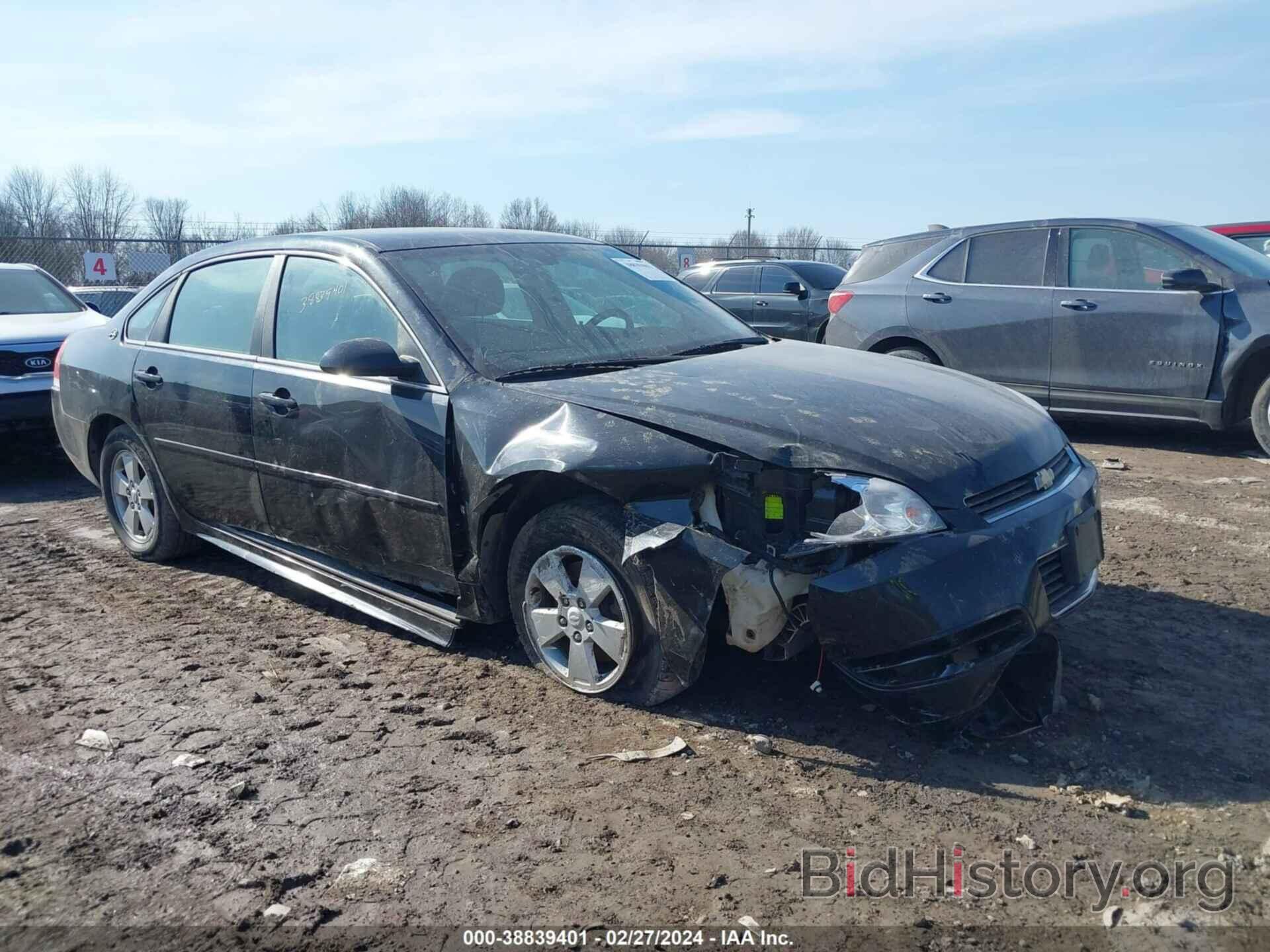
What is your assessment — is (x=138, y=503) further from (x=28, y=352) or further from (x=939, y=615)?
(x=939, y=615)

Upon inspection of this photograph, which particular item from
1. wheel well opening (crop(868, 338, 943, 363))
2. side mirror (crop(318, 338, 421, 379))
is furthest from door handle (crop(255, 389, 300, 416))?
wheel well opening (crop(868, 338, 943, 363))

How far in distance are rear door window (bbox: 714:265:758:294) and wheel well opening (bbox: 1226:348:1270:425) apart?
822cm

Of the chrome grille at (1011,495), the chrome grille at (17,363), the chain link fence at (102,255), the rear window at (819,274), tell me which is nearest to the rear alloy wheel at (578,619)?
the chrome grille at (1011,495)

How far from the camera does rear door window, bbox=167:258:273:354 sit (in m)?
4.98

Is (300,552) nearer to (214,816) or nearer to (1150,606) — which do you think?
(214,816)

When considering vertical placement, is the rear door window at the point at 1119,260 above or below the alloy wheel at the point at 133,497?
above

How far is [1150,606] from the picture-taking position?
15.4ft

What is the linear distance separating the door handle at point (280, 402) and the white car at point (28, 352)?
3.87 m

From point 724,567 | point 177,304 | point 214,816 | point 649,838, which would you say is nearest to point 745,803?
point 649,838

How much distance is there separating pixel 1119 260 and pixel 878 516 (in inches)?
241

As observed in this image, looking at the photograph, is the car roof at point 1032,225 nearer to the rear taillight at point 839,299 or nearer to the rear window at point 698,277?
the rear taillight at point 839,299

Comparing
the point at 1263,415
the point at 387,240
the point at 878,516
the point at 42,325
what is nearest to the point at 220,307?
the point at 387,240

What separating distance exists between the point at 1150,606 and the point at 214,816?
380 centimetres

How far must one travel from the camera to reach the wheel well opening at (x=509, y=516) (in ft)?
12.4
